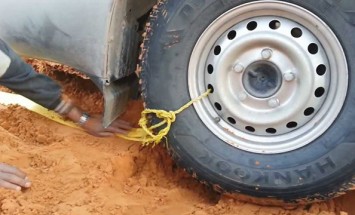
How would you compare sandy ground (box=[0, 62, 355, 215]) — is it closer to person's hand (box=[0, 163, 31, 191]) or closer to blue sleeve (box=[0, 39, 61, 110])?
person's hand (box=[0, 163, 31, 191])

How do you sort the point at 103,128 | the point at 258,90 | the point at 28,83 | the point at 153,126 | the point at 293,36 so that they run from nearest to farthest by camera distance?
the point at 293,36, the point at 258,90, the point at 153,126, the point at 28,83, the point at 103,128

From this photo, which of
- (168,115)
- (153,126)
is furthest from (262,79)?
(153,126)

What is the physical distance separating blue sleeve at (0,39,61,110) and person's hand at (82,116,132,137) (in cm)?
24

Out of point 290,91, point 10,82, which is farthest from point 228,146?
point 10,82

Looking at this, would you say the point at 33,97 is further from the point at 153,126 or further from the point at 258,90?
Answer: the point at 258,90

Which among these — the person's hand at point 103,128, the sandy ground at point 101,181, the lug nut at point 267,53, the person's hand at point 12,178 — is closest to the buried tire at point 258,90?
the lug nut at point 267,53

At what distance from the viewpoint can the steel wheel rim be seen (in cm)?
282

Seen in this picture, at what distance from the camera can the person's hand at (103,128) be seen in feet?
11.7

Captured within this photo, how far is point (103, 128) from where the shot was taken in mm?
3584

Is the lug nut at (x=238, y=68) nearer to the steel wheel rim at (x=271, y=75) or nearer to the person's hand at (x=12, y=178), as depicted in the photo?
the steel wheel rim at (x=271, y=75)

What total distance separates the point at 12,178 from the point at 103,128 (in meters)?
0.65

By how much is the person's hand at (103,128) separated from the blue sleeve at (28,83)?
0.80 feet

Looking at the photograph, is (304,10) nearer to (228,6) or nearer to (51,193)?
(228,6)

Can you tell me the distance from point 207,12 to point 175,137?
0.63m
